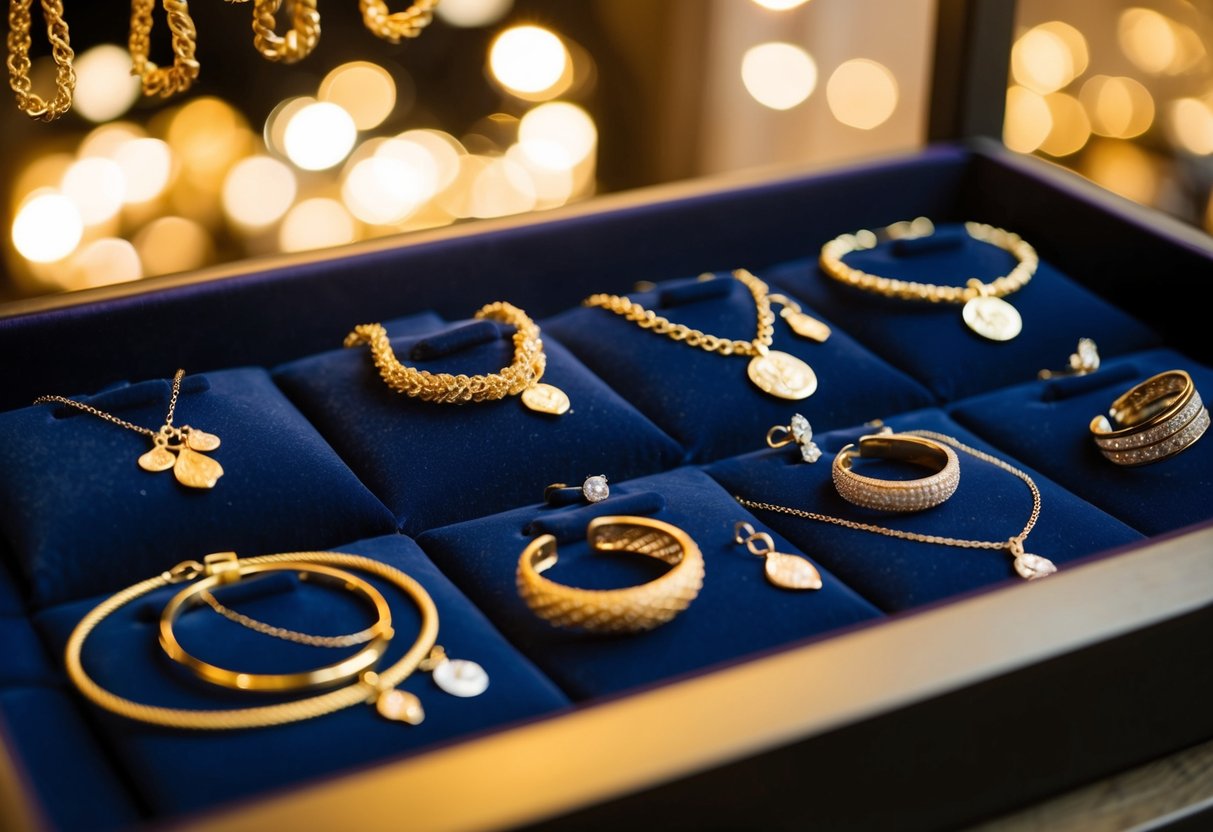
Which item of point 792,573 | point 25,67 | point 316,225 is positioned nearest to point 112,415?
point 25,67

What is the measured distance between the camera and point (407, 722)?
3.78ft

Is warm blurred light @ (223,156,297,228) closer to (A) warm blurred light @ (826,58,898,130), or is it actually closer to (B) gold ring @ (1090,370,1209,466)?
(A) warm blurred light @ (826,58,898,130)

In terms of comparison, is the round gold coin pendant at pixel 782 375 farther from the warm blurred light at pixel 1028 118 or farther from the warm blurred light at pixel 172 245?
the warm blurred light at pixel 1028 118

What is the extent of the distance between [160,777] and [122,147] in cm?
162

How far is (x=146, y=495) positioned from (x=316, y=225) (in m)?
1.41

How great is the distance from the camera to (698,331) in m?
1.69

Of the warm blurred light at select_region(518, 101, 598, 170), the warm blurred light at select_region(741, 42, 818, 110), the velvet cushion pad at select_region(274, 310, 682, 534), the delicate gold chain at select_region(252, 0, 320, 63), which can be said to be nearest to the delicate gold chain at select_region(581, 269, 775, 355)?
the velvet cushion pad at select_region(274, 310, 682, 534)

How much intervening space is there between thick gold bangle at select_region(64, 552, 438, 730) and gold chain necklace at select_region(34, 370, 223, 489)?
113mm

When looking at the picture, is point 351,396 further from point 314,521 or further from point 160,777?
point 160,777

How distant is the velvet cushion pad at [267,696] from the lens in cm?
109

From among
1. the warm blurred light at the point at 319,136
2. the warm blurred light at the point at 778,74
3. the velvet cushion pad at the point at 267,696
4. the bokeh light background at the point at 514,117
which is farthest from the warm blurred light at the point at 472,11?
the velvet cushion pad at the point at 267,696

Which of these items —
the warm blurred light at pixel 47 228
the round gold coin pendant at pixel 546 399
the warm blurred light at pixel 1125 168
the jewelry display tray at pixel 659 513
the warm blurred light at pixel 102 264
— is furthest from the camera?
the warm blurred light at pixel 1125 168

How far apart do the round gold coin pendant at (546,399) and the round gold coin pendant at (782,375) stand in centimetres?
23

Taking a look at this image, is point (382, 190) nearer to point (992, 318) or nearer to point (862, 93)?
point (862, 93)
